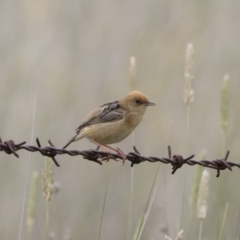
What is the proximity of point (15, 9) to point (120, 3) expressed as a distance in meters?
0.95

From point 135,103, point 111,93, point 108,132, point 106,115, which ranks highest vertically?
point 111,93

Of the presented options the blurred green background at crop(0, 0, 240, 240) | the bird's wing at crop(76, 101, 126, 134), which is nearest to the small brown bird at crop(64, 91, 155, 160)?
the bird's wing at crop(76, 101, 126, 134)

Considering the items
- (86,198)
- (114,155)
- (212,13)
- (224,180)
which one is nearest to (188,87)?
(224,180)

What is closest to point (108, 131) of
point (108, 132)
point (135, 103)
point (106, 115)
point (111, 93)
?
point (108, 132)

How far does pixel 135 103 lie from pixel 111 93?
104 centimetres

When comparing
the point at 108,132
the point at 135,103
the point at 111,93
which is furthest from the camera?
the point at 111,93

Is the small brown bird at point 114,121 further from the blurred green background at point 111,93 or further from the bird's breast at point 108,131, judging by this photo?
the blurred green background at point 111,93

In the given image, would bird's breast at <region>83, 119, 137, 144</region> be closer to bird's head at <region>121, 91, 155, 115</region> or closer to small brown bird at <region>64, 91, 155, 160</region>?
small brown bird at <region>64, 91, 155, 160</region>

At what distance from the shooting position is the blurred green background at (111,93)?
500 cm

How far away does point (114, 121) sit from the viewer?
433 centimetres

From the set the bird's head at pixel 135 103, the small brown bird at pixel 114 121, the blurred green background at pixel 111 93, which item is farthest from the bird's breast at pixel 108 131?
the blurred green background at pixel 111 93

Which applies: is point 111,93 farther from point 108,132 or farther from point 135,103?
point 108,132

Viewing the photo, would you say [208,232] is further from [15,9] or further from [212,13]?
[15,9]

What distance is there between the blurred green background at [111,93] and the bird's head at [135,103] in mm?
581
